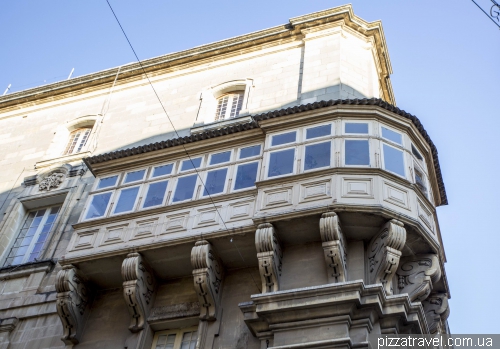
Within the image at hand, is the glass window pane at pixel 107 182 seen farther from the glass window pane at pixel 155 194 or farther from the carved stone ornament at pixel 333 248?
the carved stone ornament at pixel 333 248

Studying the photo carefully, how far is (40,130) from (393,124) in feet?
45.8

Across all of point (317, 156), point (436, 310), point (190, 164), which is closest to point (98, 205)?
point (190, 164)

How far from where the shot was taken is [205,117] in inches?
781

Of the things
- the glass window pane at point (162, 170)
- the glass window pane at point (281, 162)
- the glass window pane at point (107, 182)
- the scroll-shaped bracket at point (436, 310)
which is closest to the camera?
the scroll-shaped bracket at point (436, 310)

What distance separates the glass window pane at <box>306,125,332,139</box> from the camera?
49.3ft

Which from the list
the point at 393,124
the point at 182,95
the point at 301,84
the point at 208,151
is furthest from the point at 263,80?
the point at 393,124

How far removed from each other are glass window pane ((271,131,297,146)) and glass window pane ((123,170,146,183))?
3764mm

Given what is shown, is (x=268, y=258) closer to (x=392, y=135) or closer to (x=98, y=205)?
(x=392, y=135)

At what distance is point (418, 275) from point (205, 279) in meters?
4.59

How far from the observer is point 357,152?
14352 mm

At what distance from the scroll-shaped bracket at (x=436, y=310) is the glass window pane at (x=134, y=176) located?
7893 mm

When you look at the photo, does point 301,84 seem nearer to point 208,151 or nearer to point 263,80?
point 263,80

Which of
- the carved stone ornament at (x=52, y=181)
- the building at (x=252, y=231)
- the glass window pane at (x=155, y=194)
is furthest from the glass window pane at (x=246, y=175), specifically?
the carved stone ornament at (x=52, y=181)

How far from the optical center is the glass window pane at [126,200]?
15.8 meters
